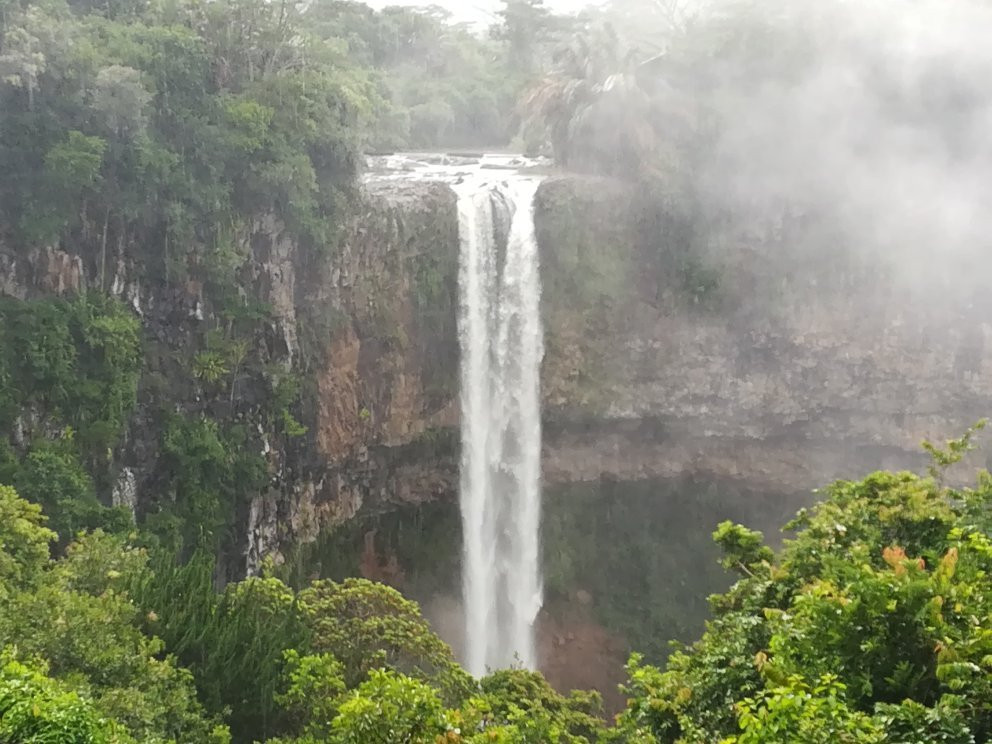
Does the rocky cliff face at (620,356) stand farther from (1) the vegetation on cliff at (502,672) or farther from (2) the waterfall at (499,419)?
(1) the vegetation on cliff at (502,672)

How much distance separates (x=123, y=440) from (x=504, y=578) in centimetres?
983

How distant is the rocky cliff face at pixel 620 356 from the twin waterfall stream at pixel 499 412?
440 millimetres

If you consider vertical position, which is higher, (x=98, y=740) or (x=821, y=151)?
(x=821, y=151)

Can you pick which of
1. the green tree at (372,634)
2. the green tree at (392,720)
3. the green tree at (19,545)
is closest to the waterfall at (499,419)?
the green tree at (372,634)

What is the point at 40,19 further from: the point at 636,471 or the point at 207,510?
the point at 636,471

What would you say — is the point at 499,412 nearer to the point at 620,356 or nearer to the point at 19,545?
the point at 620,356

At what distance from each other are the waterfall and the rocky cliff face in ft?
1.54

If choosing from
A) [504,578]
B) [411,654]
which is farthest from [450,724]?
[504,578]

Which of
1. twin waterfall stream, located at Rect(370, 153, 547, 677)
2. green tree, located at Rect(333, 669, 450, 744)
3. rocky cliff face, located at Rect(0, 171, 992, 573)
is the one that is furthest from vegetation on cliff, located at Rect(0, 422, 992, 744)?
twin waterfall stream, located at Rect(370, 153, 547, 677)

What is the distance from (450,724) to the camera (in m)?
5.59

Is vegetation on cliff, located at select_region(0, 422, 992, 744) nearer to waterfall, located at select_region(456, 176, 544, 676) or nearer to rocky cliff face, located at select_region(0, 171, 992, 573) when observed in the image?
rocky cliff face, located at select_region(0, 171, 992, 573)

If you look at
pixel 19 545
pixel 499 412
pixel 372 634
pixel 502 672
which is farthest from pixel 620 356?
pixel 19 545

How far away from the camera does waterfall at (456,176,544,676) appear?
18.3 meters

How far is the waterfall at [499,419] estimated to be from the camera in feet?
60.0
